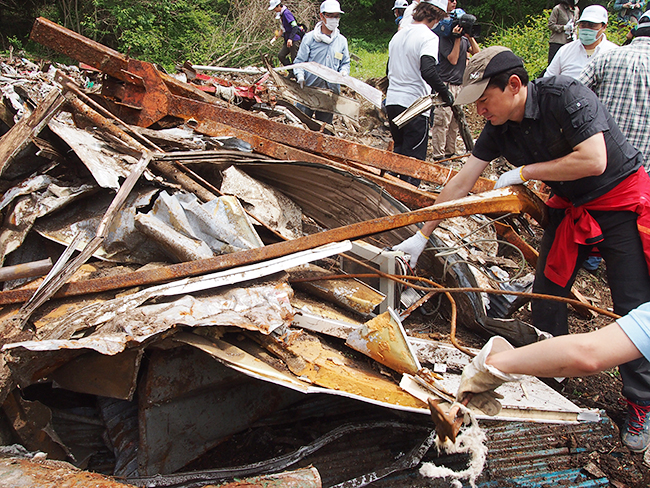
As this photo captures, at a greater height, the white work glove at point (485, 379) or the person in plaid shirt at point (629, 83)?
the person in plaid shirt at point (629, 83)

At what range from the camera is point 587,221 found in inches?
82.6

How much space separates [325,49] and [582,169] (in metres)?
4.67

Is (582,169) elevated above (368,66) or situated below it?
above

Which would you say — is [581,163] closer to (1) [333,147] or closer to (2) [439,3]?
(1) [333,147]

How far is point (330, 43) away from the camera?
573cm

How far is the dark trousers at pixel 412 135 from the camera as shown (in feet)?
14.0

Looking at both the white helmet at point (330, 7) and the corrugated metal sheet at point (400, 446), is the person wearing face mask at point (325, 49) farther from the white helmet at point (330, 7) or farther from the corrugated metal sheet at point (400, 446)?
the corrugated metal sheet at point (400, 446)

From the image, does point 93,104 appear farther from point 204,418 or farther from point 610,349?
point 610,349

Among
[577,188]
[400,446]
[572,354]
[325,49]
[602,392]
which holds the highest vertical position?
[325,49]

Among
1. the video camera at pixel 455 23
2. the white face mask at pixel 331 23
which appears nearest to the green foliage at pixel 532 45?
the video camera at pixel 455 23

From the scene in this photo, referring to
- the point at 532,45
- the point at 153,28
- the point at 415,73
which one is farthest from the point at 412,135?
the point at 153,28

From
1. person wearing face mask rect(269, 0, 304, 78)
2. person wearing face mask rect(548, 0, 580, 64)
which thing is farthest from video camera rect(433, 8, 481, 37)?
person wearing face mask rect(269, 0, 304, 78)

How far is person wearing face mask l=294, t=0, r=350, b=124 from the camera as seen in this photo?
5.57 m

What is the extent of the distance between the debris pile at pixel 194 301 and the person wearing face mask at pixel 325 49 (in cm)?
301
